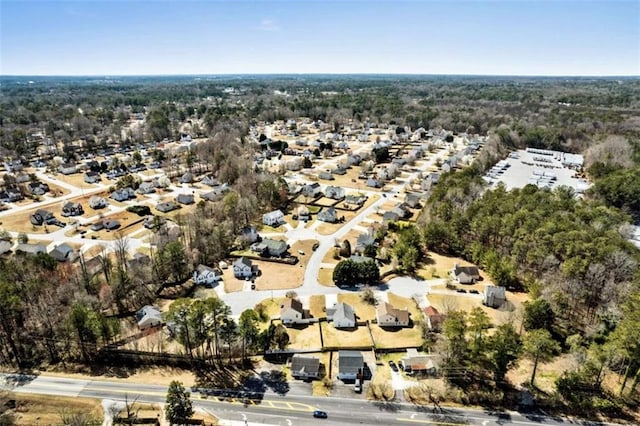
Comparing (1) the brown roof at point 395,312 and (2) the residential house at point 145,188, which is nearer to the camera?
(1) the brown roof at point 395,312

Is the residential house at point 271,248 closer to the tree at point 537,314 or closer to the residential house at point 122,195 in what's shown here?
the tree at point 537,314

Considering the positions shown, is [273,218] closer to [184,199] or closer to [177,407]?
[184,199]

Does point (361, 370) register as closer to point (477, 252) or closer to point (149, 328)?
point (149, 328)

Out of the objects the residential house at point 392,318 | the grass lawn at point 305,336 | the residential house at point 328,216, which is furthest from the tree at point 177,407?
the residential house at point 328,216

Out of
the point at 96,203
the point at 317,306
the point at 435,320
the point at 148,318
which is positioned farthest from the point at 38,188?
the point at 435,320

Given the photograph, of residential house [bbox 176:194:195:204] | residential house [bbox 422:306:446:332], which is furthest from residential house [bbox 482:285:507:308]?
residential house [bbox 176:194:195:204]

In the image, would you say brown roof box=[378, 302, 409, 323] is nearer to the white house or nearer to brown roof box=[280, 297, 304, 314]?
brown roof box=[280, 297, 304, 314]
